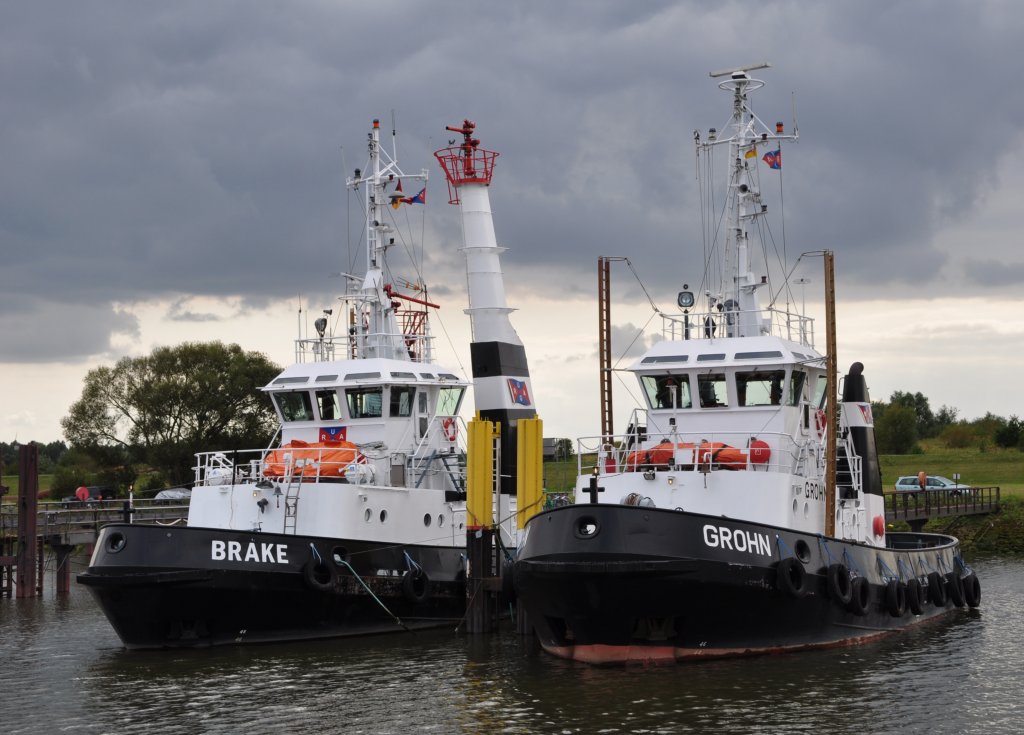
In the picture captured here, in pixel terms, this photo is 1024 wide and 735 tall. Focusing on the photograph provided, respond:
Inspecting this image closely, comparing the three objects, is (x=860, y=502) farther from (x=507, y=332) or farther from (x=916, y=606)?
(x=507, y=332)

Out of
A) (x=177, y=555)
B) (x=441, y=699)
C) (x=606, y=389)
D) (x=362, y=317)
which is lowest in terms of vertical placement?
(x=441, y=699)

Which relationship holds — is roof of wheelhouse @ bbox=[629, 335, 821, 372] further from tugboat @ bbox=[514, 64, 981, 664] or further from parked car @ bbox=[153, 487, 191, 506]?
parked car @ bbox=[153, 487, 191, 506]

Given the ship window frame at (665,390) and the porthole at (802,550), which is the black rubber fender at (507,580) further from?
the porthole at (802,550)

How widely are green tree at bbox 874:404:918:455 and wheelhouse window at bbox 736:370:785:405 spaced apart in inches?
2122

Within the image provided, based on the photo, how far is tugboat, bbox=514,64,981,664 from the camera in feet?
57.3

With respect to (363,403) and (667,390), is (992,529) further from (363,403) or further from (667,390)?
(363,403)

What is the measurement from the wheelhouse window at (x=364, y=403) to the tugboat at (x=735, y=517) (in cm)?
454

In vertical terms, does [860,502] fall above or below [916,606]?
above

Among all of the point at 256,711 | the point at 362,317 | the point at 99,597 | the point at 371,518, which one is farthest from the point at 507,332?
the point at 256,711

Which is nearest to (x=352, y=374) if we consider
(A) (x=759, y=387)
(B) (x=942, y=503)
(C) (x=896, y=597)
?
(A) (x=759, y=387)

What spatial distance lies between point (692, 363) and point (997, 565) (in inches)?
728

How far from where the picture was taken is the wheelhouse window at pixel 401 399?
25156mm

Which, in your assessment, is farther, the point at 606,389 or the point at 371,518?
the point at 606,389

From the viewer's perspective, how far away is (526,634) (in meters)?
21.4
